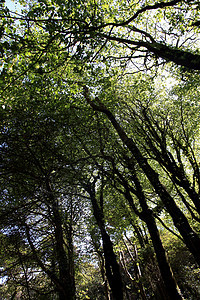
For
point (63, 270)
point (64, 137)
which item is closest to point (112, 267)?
point (63, 270)

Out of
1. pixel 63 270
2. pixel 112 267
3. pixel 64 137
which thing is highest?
pixel 64 137

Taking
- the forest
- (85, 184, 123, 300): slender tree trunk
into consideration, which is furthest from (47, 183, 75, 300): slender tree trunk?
(85, 184, 123, 300): slender tree trunk

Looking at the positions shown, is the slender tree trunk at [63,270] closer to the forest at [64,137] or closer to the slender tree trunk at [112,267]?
the forest at [64,137]

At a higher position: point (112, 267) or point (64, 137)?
point (64, 137)

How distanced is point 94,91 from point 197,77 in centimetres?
464

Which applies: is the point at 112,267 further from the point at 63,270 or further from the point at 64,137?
the point at 64,137

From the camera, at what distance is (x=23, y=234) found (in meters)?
5.08

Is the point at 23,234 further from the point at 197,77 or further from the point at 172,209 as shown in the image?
the point at 197,77

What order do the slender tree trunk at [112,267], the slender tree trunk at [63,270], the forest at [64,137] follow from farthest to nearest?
the slender tree trunk at [112,267]
the slender tree trunk at [63,270]
the forest at [64,137]

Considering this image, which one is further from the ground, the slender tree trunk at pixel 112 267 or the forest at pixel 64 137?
the forest at pixel 64 137

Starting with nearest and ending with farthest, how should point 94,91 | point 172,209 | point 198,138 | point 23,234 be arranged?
point 23,234 < point 172,209 < point 94,91 < point 198,138

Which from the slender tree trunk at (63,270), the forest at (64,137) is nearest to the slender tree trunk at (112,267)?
the forest at (64,137)

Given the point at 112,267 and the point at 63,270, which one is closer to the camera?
the point at 63,270

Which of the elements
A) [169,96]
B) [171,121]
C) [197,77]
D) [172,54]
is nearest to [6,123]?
[172,54]
